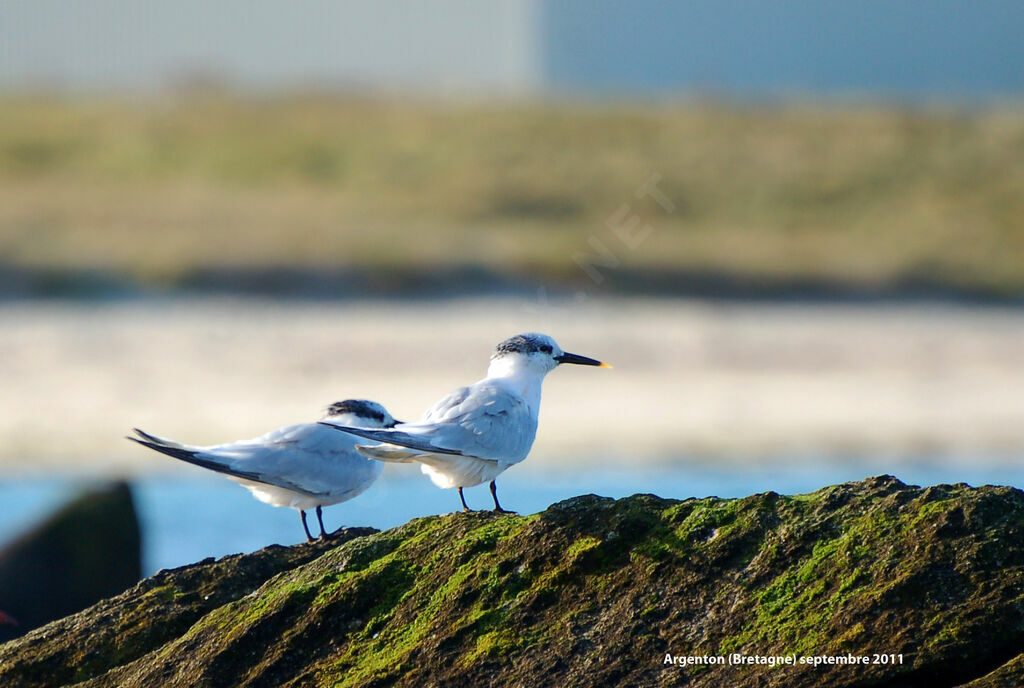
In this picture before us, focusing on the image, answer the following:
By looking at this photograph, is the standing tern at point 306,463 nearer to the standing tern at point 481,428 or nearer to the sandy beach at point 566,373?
the standing tern at point 481,428

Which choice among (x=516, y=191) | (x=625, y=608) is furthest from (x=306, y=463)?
(x=516, y=191)

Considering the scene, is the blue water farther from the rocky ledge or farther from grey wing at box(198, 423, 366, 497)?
the rocky ledge

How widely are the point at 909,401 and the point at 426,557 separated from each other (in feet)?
35.7

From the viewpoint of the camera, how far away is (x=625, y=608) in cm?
371

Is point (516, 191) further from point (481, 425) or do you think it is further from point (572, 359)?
point (481, 425)

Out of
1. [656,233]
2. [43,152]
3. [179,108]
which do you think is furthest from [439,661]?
[179,108]

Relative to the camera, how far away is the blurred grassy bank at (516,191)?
18156mm

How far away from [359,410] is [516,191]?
16331mm

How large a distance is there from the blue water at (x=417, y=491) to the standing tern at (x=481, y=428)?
455cm

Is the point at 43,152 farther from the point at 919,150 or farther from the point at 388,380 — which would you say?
the point at 919,150

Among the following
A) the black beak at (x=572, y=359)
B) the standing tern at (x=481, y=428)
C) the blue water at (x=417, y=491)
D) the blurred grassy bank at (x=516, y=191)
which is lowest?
the standing tern at (x=481, y=428)

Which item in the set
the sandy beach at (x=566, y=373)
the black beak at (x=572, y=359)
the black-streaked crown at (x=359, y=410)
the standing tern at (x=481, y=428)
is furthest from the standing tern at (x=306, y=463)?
the sandy beach at (x=566, y=373)

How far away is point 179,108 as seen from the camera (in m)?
25.5

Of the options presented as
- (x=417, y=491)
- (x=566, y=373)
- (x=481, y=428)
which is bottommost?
(x=481, y=428)
